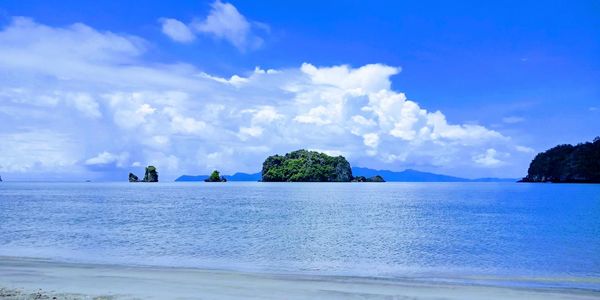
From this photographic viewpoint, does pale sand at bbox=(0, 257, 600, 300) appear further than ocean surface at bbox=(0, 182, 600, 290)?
No

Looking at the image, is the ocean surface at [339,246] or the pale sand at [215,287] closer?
the pale sand at [215,287]

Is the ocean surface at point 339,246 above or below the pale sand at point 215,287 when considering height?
below

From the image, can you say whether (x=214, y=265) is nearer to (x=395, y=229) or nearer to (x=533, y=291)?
(x=533, y=291)

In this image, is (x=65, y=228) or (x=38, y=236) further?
(x=65, y=228)

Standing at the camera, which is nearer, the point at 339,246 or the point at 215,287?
the point at 215,287

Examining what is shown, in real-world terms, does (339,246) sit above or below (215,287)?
below

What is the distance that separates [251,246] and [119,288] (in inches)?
840

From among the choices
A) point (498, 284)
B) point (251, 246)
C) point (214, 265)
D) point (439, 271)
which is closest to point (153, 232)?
point (251, 246)

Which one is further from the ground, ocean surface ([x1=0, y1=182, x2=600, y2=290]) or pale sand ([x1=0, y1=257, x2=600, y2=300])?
pale sand ([x1=0, y1=257, x2=600, y2=300])

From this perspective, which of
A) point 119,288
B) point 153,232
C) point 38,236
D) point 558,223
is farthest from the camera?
point 558,223

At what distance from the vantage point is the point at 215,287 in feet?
68.5

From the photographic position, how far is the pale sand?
18984 millimetres

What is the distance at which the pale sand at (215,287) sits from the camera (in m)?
19.0

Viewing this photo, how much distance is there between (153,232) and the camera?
51531 mm
